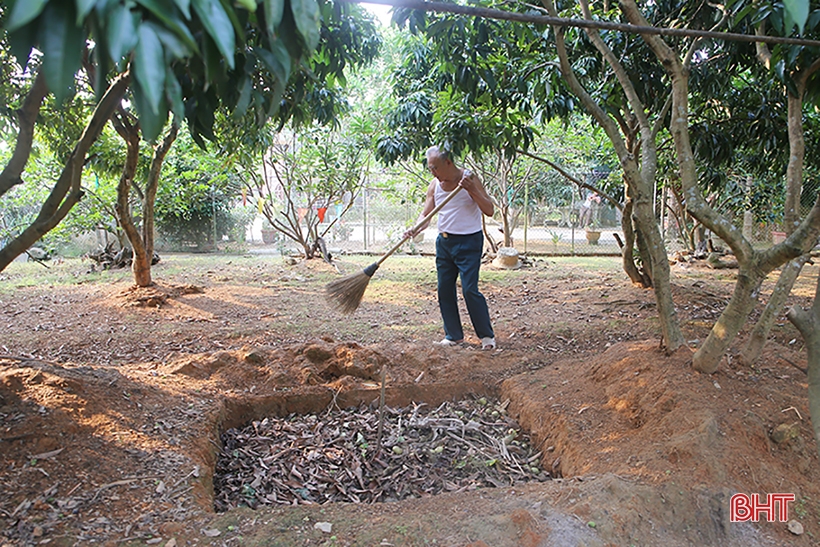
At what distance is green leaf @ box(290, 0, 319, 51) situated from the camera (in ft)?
3.73

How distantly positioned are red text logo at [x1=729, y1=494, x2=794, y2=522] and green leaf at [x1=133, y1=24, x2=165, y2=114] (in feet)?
7.60

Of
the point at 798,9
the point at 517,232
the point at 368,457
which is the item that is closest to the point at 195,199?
the point at 517,232

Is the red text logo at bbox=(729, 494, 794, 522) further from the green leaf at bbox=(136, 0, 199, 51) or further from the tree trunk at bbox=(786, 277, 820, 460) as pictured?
the green leaf at bbox=(136, 0, 199, 51)

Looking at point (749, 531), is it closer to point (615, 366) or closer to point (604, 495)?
point (604, 495)

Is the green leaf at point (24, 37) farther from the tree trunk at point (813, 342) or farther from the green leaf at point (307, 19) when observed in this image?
the tree trunk at point (813, 342)

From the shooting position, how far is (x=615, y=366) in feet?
10.4

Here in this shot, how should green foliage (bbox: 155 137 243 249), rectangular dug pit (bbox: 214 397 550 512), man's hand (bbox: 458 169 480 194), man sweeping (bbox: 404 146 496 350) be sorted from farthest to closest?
green foliage (bbox: 155 137 243 249) < man sweeping (bbox: 404 146 496 350) < man's hand (bbox: 458 169 480 194) < rectangular dug pit (bbox: 214 397 550 512)

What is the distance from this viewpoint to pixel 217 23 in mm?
940

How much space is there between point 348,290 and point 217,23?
3.40 m

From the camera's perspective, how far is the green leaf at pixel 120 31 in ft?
2.80

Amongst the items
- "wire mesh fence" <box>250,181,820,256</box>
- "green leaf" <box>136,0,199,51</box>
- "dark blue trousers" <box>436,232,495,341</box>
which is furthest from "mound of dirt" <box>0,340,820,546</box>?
"wire mesh fence" <box>250,181,820,256</box>

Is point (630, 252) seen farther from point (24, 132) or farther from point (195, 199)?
point (195, 199)

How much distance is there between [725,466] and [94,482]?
252cm

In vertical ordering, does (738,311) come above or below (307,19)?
below
